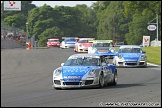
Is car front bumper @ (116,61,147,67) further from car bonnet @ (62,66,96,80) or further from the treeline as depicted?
the treeline

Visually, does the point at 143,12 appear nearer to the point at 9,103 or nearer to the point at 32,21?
the point at 32,21

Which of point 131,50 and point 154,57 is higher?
point 131,50

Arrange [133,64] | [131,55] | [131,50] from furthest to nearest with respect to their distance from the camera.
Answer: [131,50]
[131,55]
[133,64]

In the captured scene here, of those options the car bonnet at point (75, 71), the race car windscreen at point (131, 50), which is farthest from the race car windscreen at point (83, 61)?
the race car windscreen at point (131, 50)

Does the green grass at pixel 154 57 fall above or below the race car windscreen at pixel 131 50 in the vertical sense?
below

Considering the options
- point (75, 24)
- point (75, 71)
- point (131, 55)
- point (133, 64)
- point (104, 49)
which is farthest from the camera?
point (75, 24)

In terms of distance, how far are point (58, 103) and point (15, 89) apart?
4.70m

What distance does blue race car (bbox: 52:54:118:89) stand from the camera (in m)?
16.0

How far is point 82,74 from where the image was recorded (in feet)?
52.7

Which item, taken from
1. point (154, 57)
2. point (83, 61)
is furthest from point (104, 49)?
point (83, 61)

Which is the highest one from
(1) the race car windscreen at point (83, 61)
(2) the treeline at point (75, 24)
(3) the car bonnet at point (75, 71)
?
(2) the treeline at point (75, 24)

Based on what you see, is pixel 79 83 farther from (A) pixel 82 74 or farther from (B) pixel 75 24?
(B) pixel 75 24

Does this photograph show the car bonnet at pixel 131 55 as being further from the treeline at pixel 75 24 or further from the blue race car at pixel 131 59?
the treeline at pixel 75 24

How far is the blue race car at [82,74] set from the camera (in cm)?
1603
